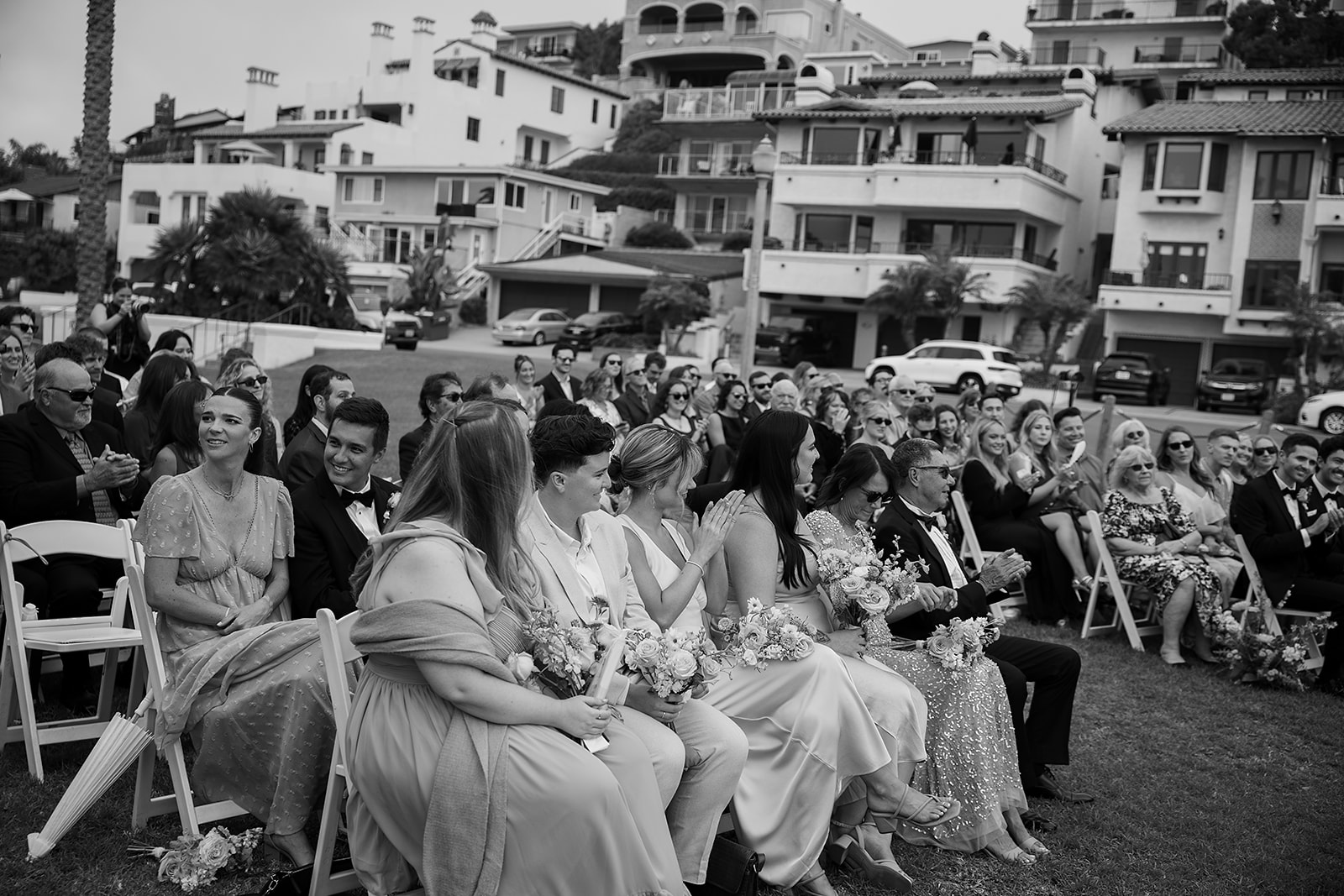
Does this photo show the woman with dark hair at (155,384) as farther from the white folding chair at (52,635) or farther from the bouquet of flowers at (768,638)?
the bouquet of flowers at (768,638)

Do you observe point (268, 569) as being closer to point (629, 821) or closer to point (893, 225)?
point (629, 821)

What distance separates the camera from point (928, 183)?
44.2m

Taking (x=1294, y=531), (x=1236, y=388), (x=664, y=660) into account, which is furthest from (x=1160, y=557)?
(x=1236, y=388)

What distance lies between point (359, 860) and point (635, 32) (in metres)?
80.3

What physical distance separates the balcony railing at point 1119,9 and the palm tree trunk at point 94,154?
55.3 m

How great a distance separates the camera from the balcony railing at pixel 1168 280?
132ft

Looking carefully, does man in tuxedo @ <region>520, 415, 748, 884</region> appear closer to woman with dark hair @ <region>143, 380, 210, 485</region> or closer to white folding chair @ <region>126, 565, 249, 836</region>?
white folding chair @ <region>126, 565, 249, 836</region>

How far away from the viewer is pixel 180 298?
3131 cm

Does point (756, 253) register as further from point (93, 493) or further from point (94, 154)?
point (93, 493)

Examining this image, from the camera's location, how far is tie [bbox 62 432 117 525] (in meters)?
6.38

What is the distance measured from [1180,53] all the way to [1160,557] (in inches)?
2329

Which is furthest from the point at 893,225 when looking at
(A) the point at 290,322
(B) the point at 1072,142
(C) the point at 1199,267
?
(A) the point at 290,322

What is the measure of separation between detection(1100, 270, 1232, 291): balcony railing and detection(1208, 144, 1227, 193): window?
117 inches

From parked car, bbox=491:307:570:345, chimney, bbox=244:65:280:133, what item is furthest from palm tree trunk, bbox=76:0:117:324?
chimney, bbox=244:65:280:133
